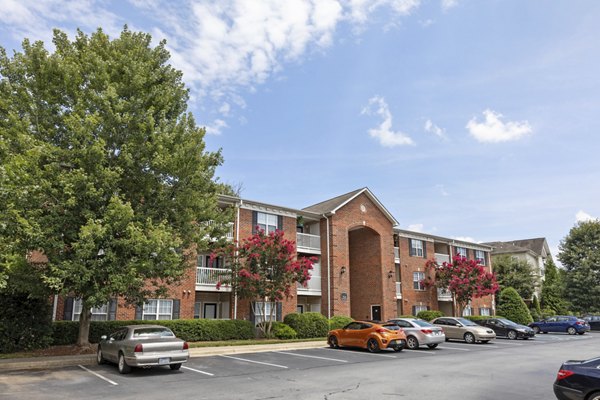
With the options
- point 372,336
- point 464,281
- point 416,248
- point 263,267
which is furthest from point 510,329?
point 263,267

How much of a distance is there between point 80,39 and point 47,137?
4.58m

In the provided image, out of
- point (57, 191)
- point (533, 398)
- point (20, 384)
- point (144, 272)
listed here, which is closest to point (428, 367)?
point (533, 398)

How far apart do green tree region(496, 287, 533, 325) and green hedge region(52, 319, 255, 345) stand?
2547cm

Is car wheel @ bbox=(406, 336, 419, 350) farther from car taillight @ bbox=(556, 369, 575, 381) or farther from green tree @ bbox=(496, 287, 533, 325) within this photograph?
green tree @ bbox=(496, 287, 533, 325)

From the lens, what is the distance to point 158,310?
22703mm

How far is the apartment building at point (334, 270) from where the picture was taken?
23.7 metres

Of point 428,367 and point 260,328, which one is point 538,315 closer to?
point 260,328

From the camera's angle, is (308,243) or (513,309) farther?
(513,309)

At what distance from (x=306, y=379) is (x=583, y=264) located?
155ft

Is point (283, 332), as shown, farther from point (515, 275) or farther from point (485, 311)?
point (515, 275)

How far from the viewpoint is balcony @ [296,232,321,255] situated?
2969 centimetres

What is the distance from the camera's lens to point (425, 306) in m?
36.2

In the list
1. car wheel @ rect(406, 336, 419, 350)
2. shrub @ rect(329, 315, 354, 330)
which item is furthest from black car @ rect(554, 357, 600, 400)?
shrub @ rect(329, 315, 354, 330)

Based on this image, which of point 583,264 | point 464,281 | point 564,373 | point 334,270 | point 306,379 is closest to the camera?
point 564,373
